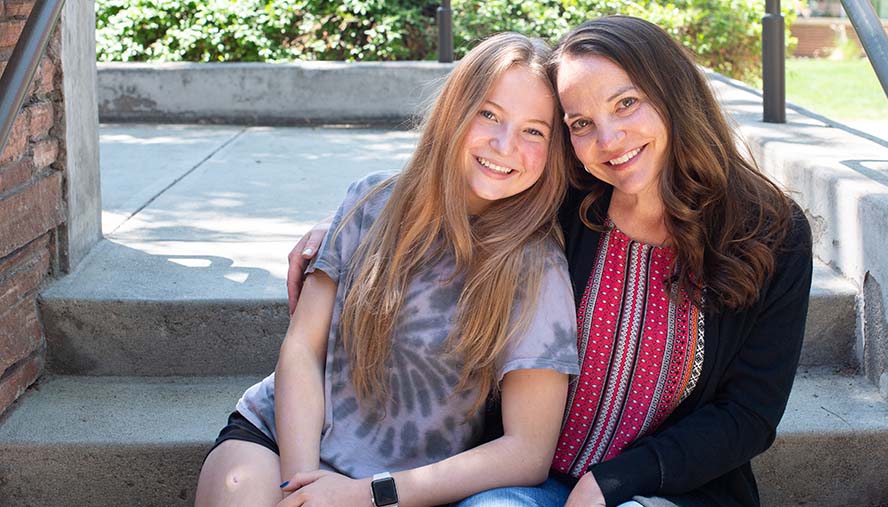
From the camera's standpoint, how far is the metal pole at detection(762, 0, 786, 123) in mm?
4215

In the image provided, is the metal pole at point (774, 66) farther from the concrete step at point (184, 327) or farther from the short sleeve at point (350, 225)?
the short sleeve at point (350, 225)

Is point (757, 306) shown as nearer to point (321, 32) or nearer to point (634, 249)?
point (634, 249)

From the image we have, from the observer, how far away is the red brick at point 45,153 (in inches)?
120

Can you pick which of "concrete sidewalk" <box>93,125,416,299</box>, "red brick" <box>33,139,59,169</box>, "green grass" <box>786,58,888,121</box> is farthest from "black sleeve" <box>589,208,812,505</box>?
"green grass" <box>786,58,888,121</box>

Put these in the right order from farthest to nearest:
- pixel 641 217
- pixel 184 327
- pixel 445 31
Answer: pixel 445 31 < pixel 184 327 < pixel 641 217

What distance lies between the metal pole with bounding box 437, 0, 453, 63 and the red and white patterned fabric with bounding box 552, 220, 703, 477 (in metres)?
4.30

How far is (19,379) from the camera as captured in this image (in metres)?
2.92

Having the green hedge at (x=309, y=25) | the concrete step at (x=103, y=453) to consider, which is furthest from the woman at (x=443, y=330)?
the green hedge at (x=309, y=25)

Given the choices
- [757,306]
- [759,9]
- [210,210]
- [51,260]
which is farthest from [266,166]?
[759,9]

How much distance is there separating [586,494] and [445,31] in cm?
468

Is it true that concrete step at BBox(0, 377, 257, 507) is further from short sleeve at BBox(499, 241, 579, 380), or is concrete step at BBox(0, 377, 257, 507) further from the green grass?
the green grass

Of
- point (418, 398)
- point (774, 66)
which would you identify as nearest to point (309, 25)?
point (774, 66)

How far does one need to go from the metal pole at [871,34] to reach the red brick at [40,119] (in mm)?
2164

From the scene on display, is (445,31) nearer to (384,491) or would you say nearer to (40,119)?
(40,119)
